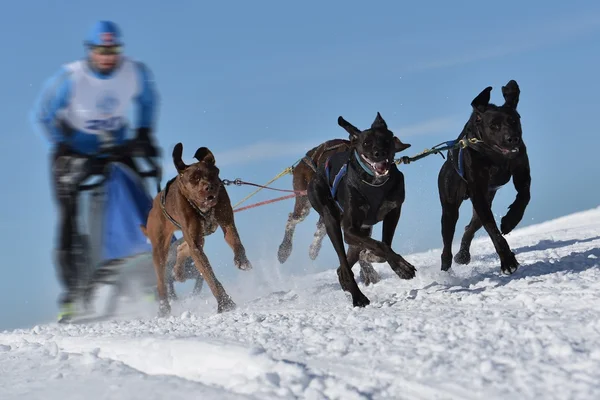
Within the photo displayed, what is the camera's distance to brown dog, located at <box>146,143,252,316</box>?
7.45m

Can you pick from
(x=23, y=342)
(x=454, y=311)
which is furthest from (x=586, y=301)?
(x=23, y=342)

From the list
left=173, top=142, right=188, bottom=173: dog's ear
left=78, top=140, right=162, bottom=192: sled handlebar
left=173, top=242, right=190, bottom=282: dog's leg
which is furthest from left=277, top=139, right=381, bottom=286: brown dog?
left=173, top=142, right=188, bottom=173: dog's ear

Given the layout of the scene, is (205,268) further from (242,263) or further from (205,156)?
(205,156)

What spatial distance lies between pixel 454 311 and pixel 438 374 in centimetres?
156

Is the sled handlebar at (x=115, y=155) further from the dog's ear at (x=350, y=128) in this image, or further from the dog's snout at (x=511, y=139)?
the dog's snout at (x=511, y=139)

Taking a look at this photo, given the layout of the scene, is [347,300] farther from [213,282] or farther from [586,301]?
[586,301]

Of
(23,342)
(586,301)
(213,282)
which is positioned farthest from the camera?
(213,282)

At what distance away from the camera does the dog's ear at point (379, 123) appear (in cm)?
641

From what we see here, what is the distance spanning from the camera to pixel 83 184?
8281 mm

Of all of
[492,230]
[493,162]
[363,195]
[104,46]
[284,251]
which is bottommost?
[284,251]

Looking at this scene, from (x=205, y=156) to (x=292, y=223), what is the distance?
343 centimetres

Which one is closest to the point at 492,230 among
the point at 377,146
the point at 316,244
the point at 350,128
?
the point at 377,146

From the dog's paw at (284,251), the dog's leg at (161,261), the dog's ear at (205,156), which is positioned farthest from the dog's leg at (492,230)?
the dog's paw at (284,251)

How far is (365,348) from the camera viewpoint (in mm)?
4211
